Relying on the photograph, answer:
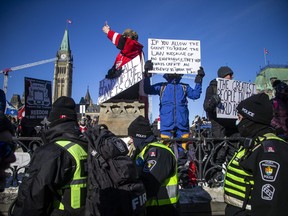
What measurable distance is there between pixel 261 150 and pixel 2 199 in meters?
3.86

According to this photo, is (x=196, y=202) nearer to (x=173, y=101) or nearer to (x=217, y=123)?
(x=217, y=123)

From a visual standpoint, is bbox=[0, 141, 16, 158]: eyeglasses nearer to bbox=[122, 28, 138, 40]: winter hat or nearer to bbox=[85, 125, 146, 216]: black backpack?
bbox=[85, 125, 146, 216]: black backpack

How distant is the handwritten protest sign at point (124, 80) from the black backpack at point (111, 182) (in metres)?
3.40

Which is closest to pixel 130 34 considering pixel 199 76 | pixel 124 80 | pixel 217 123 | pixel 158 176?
pixel 124 80

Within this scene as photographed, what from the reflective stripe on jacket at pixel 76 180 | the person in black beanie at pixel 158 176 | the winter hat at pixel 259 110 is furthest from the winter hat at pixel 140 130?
the winter hat at pixel 259 110

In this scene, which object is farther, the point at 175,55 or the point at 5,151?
the point at 175,55

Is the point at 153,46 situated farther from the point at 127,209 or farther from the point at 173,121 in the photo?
the point at 127,209

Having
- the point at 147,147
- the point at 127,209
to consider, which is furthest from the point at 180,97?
the point at 127,209

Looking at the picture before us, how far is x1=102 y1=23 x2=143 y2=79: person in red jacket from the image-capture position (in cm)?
580

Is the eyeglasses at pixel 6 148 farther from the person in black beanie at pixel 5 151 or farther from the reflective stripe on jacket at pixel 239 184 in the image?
the reflective stripe on jacket at pixel 239 184

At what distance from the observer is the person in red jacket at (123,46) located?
5805 mm

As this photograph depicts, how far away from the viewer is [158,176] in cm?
292

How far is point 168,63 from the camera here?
5984 mm

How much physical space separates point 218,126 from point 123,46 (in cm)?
293
